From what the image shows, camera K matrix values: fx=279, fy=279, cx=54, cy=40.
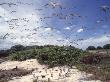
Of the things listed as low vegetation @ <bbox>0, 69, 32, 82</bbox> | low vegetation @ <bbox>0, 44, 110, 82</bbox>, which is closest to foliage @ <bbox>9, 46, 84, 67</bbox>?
low vegetation @ <bbox>0, 44, 110, 82</bbox>

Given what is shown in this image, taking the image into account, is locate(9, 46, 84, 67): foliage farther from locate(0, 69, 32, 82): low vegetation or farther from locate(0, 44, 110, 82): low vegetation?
locate(0, 69, 32, 82): low vegetation

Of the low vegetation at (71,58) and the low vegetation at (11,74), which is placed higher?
the low vegetation at (71,58)

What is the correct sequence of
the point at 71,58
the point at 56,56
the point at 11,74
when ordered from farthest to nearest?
1. the point at 56,56
2. the point at 71,58
3. the point at 11,74

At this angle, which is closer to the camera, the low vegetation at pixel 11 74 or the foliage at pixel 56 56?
the low vegetation at pixel 11 74

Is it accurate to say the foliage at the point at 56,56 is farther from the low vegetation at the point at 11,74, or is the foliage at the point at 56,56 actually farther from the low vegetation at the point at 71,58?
the low vegetation at the point at 11,74

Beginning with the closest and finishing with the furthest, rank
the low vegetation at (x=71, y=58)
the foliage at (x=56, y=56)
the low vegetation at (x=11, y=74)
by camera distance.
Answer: the low vegetation at (x=11, y=74), the low vegetation at (x=71, y=58), the foliage at (x=56, y=56)

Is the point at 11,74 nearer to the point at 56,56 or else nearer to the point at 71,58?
the point at 56,56

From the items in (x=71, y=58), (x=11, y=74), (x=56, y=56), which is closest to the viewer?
(x=11, y=74)

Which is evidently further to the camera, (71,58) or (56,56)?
(56,56)

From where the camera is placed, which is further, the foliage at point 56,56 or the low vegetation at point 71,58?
the foliage at point 56,56

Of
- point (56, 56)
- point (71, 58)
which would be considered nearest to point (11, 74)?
point (56, 56)

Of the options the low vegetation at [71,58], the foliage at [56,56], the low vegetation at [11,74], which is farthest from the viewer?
the foliage at [56,56]

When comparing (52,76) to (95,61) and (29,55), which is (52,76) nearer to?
(95,61)

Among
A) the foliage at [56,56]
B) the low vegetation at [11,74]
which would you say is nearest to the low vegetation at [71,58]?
the foliage at [56,56]
